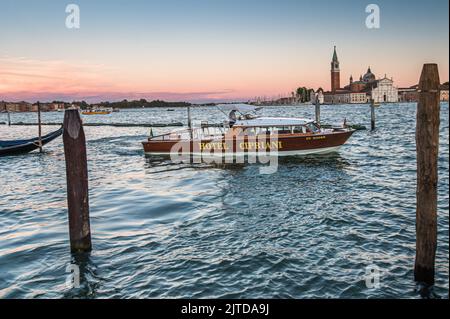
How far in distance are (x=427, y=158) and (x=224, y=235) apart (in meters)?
5.61

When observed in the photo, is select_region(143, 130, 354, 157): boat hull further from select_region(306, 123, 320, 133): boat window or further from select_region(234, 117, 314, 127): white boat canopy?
select_region(234, 117, 314, 127): white boat canopy

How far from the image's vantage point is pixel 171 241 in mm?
10523

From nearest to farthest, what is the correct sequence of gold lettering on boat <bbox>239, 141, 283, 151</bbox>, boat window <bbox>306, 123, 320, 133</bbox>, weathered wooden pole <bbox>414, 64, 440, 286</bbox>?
weathered wooden pole <bbox>414, 64, 440, 286</bbox> → gold lettering on boat <bbox>239, 141, 283, 151</bbox> → boat window <bbox>306, 123, 320, 133</bbox>

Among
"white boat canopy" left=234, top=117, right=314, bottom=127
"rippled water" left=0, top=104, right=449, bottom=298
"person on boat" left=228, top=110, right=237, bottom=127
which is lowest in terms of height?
"rippled water" left=0, top=104, right=449, bottom=298

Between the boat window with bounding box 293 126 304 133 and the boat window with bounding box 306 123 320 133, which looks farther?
the boat window with bounding box 306 123 320 133

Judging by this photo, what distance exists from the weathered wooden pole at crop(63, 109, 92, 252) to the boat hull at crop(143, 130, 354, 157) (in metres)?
16.0

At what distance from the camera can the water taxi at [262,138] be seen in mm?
24188

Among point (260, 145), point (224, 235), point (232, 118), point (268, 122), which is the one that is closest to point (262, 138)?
point (260, 145)

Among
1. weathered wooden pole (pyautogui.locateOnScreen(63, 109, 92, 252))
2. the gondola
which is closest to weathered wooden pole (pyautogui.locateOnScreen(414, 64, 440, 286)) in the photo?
weathered wooden pole (pyautogui.locateOnScreen(63, 109, 92, 252))

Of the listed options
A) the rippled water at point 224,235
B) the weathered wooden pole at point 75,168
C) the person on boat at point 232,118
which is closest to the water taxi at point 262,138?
the person on boat at point 232,118

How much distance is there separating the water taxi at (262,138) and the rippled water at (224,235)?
3625mm

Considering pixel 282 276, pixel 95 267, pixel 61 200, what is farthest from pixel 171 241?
pixel 61 200

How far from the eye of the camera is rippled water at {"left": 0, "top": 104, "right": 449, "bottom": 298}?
26.5 ft

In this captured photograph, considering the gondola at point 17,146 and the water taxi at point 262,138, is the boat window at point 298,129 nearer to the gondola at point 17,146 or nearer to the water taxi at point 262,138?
the water taxi at point 262,138
